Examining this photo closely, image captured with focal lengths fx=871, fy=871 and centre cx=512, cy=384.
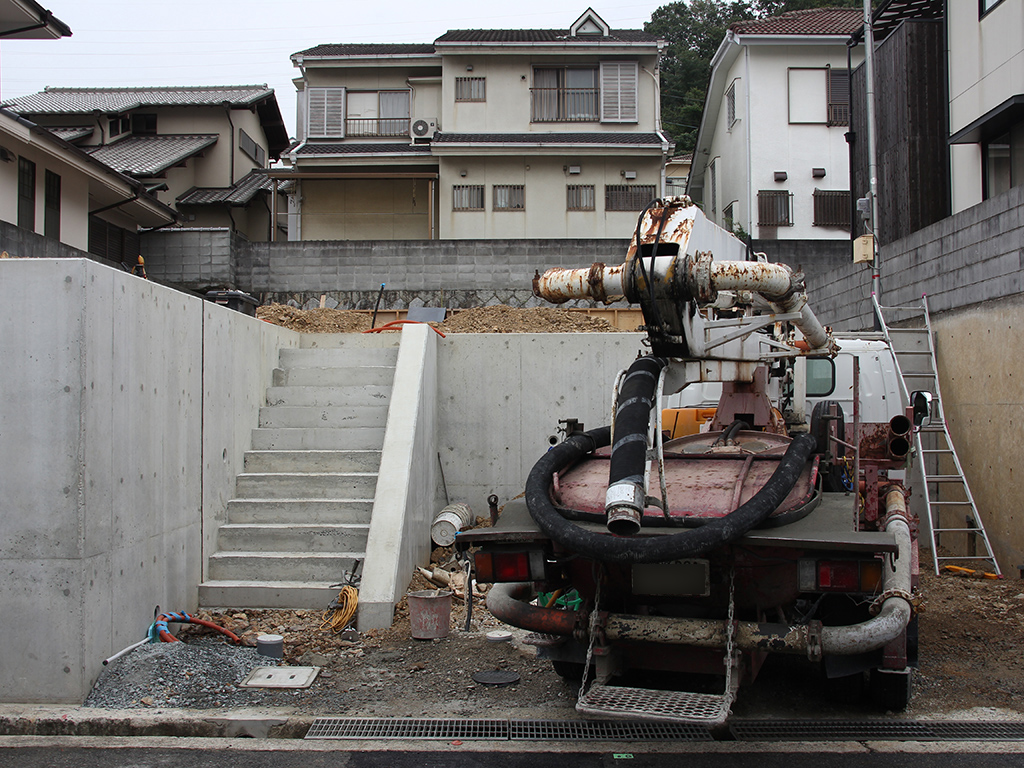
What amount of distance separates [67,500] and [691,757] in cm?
Result: 379

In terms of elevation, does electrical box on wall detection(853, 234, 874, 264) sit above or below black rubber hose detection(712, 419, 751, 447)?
above

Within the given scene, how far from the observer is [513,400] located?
977 cm

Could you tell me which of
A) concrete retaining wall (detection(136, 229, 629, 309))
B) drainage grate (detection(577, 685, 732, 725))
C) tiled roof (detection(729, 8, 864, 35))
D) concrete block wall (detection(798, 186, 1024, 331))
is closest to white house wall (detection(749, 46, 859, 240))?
tiled roof (detection(729, 8, 864, 35))

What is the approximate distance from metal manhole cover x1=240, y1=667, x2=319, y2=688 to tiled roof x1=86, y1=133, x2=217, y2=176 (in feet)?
62.8

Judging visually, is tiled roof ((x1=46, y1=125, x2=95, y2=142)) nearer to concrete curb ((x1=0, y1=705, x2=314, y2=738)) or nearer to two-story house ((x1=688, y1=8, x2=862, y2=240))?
two-story house ((x1=688, y1=8, x2=862, y2=240))

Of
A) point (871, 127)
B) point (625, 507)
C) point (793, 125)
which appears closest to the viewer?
point (625, 507)

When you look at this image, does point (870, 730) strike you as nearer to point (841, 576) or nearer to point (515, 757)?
point (841, 576)

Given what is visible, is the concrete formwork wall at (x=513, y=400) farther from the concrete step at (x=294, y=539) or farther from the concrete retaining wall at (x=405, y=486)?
the concrete step at (x=294, y=539)

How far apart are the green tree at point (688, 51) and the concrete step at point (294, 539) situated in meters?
30.4

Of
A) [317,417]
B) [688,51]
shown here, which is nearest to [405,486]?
[317,417]

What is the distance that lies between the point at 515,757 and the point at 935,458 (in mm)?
7133

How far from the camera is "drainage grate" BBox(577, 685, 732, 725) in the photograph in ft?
12.6

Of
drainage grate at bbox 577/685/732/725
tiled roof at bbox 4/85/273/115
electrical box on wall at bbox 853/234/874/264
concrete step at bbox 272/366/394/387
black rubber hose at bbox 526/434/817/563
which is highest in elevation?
tiled roof at bbox 4/85/273/115

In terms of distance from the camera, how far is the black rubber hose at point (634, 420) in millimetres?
3885
